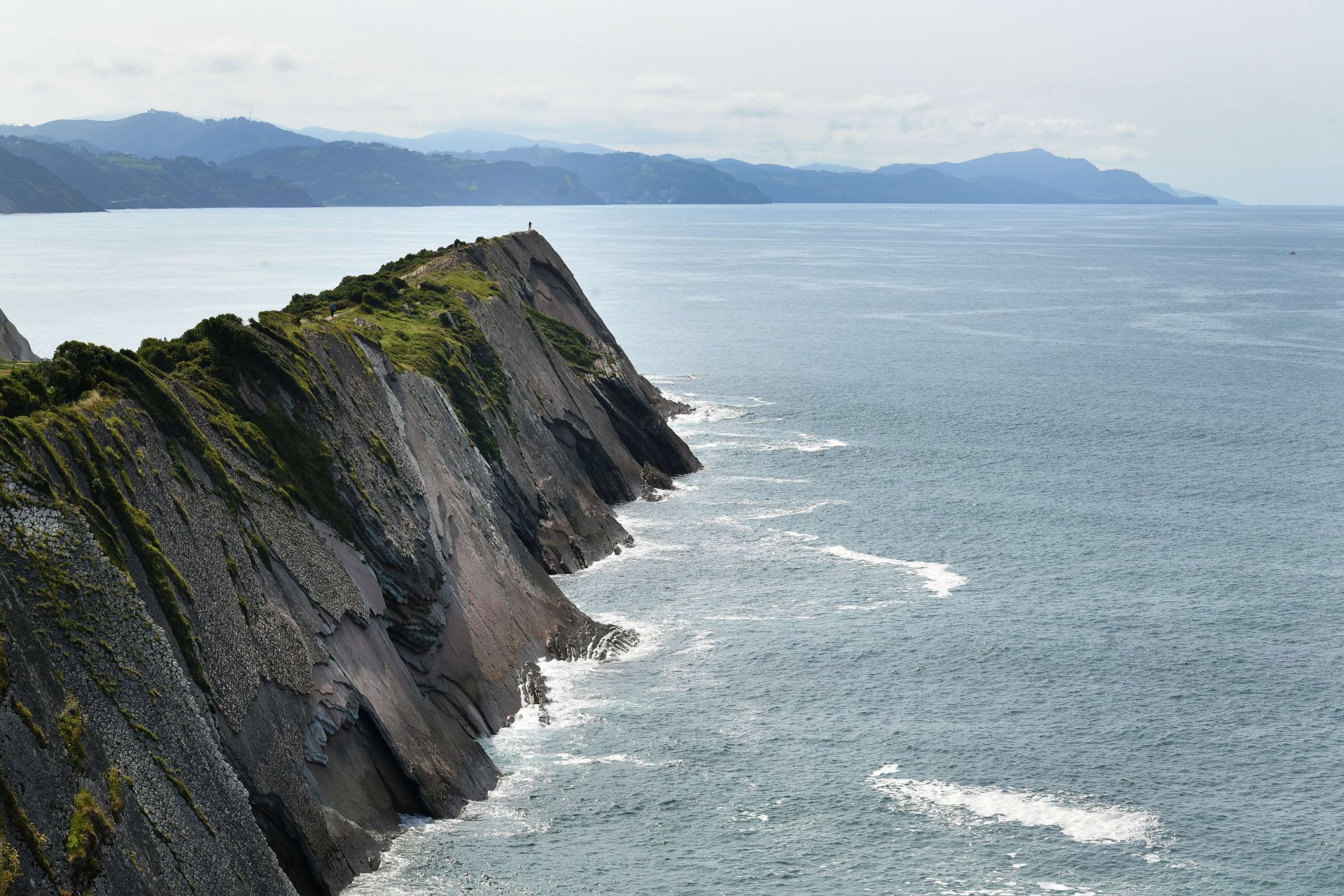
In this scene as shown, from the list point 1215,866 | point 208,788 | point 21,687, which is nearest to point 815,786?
point 1215,866

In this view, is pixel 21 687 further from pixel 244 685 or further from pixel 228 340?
A: pixel 228 340

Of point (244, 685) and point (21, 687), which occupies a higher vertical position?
point (21, 687)

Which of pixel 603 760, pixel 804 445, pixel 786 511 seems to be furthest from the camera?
pixel 804 445

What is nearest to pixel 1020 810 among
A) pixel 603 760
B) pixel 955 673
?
pixel 955 673

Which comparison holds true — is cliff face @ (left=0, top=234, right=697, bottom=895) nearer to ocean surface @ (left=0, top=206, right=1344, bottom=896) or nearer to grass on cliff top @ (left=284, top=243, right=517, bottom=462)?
grass on cliff top @ (left=284, top=243, right=517, bottom=462)

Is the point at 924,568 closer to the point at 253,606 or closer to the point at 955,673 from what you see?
the point at 955,673

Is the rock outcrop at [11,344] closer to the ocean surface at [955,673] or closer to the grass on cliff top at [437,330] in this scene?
the grass on cliff top at [437,330]

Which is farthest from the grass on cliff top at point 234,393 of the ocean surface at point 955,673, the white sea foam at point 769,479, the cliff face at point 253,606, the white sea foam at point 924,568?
the white sea foam at point 769,479
